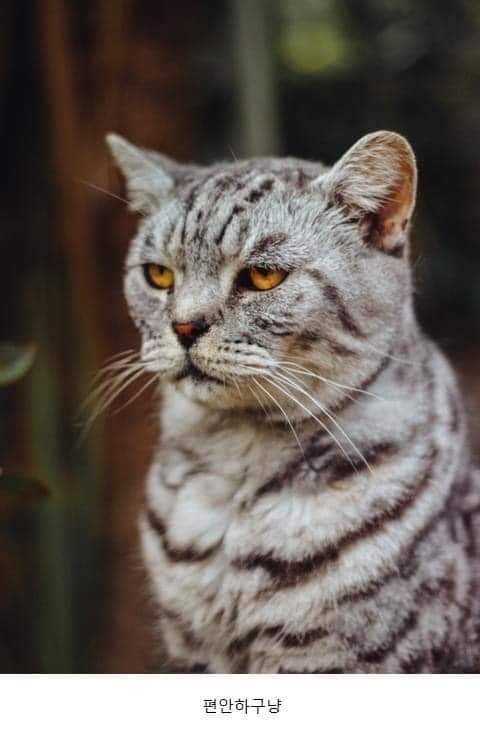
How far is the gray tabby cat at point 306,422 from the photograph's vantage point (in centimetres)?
96

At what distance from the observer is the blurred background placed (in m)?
1.71

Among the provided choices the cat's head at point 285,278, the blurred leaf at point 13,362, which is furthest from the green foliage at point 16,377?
the cat's head at point 285,278

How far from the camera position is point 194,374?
0.99m

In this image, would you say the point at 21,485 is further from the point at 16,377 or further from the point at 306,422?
the point at 306,422

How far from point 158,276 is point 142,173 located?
139mm

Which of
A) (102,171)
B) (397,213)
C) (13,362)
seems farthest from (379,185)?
(102,171)

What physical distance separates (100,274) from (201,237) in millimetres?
855

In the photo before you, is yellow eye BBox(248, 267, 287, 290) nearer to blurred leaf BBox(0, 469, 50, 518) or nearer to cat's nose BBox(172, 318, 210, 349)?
cat's nose BBox(172, 318, 210, 349)

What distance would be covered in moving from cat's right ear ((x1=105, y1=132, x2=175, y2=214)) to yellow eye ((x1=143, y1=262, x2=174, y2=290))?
0.09 metres

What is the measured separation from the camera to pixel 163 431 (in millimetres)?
1171

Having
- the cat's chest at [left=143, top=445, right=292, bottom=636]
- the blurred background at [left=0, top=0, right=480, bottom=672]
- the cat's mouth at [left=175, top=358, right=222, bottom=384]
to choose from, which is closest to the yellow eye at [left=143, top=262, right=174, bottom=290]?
the cat's mouth at [left=175, top=358, right=222, bottom=384]

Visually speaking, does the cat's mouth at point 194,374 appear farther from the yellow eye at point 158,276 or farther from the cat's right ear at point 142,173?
the cat's right ear at point 142,173
